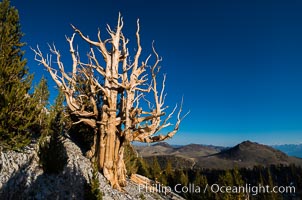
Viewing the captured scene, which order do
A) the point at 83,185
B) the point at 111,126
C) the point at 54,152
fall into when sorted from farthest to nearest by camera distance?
the point at 111,126
the point at 83,185
the point at 54,152

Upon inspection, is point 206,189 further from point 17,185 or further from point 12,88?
point 12,88

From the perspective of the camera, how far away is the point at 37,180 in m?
11.2

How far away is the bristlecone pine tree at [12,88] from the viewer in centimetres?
1086

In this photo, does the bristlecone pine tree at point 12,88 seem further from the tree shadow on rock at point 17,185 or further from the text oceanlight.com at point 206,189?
the text oceanlight.com at point 206,189

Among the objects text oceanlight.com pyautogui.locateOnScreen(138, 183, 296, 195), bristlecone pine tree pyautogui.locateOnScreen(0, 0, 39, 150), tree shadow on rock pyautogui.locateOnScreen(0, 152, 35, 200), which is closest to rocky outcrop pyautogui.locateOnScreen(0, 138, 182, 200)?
tree shadow on rock pyautogui.locateOnScreen(0, 152, 35, 200)

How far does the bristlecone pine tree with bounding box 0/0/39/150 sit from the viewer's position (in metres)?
10.9

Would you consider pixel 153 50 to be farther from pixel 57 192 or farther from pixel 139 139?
pixel 57 192

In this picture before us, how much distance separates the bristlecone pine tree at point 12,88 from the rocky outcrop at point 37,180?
809mm

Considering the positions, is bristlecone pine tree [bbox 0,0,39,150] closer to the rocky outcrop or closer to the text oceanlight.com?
the rocky outcrop

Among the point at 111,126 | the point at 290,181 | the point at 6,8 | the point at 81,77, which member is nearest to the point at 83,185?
the point at 111,126

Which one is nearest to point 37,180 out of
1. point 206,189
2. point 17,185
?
point 17,185

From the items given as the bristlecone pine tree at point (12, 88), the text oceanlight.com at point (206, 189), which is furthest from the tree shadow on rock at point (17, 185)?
the text oceanlight.com at point (206, 189)

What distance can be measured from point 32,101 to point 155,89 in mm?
6947

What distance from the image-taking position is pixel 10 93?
11.0 metres
